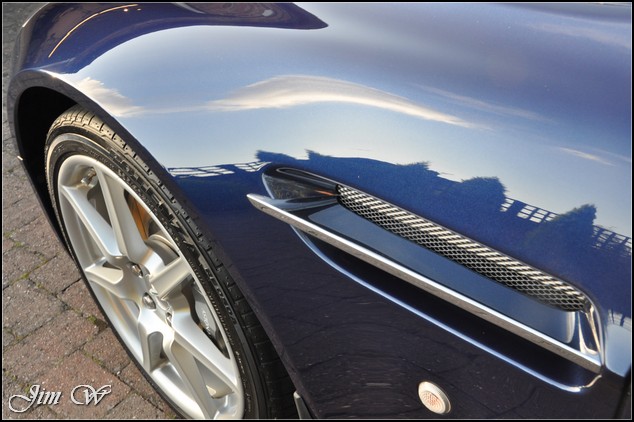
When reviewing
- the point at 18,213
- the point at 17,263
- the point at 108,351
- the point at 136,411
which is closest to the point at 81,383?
the point at 108,351

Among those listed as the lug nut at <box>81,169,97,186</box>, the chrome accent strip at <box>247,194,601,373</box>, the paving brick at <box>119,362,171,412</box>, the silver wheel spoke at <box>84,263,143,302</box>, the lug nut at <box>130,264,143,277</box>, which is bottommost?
the paving brick at <box>119,362,171,412</box>

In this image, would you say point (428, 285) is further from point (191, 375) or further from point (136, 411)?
point (136, 411)

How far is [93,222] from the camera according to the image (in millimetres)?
2014

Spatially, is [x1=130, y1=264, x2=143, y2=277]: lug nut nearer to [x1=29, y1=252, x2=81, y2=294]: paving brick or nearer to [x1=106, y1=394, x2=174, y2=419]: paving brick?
[x1=106, y1=394, x2=174, y2=419]: paving brick

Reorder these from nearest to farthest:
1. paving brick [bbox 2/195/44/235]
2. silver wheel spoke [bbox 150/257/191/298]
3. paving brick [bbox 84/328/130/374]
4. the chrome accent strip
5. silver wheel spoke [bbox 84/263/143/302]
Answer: the chrome accent strip < silver wheel spoke [bbox 150/257/191/298] < silver wheel spoke [bbox 84/263/143/302] < paving brick [bbox 84/328/130/374] < paving brick [bbox 2/195/44/235]

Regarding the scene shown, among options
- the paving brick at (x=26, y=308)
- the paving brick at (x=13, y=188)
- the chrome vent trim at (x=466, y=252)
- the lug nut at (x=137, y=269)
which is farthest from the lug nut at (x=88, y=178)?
the paving brick at (x=13, y=188)

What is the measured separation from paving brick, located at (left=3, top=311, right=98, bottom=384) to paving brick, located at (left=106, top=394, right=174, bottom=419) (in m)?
0.36

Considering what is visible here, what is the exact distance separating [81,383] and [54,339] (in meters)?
0.28

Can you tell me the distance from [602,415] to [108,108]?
1254 millimetres

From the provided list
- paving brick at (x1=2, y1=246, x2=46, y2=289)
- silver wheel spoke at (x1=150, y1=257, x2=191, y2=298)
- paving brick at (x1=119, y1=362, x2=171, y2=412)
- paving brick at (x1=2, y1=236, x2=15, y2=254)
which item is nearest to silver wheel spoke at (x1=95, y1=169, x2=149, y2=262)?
silver wheel spoke at (x1=150, y1=257, x2=191, y2=298)

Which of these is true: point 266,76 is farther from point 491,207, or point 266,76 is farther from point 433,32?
point 491,207

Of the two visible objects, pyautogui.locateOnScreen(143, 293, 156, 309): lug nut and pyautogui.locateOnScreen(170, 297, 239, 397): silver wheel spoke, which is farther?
pyautogui.locateOnScreen(143, 293, 156, 309): lug nut

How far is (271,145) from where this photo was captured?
128 centimetres

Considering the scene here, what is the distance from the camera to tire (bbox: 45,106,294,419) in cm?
152
